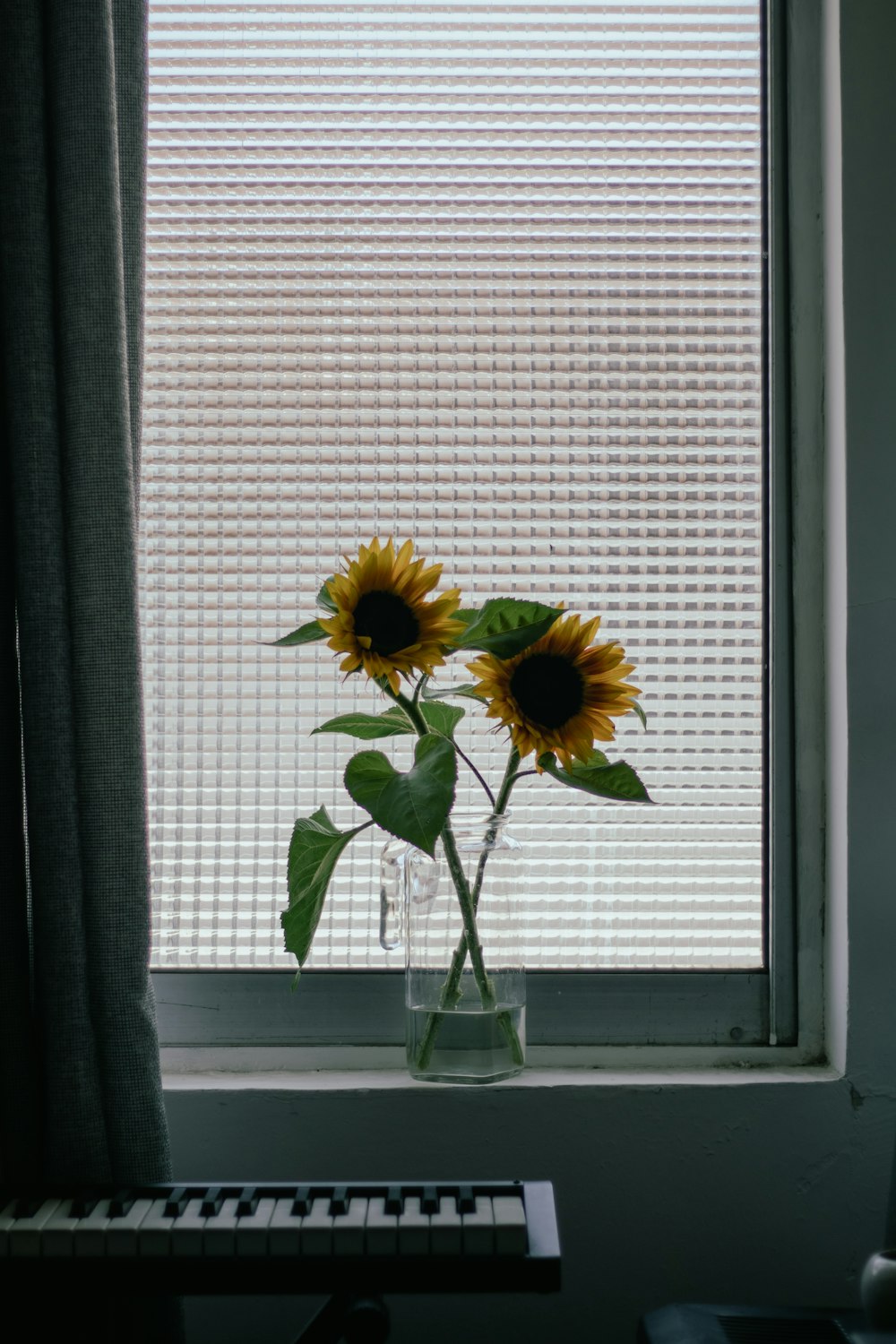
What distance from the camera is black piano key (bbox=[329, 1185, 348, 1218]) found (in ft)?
2.61

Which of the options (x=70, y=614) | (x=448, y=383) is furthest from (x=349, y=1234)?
(x=448, y=383)

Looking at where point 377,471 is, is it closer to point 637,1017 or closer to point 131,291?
point 131,291

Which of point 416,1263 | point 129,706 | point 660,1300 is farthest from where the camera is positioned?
point 660,1300

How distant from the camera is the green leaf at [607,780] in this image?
917mm

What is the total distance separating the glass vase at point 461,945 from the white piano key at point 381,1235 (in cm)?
23

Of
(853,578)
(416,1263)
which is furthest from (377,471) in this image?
(416,1263)

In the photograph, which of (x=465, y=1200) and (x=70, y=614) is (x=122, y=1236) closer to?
(x=465, y=1200)

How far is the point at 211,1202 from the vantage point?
810 mm

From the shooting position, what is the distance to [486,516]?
122 centimetres

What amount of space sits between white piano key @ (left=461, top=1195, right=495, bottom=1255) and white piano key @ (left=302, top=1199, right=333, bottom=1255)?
0.10 m

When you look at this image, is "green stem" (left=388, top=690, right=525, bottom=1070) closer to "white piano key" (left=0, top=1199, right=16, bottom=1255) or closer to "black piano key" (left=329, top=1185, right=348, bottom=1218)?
"black piano key" (left=329, top=1185, right=348, bottom=1218)

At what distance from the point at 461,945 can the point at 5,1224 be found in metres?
0.43

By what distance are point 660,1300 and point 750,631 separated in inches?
27.8

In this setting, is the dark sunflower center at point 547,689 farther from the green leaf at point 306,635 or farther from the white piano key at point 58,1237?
the white piano key at point 58,1237
